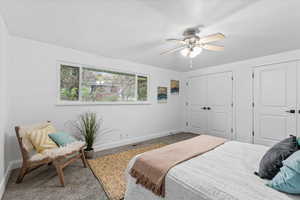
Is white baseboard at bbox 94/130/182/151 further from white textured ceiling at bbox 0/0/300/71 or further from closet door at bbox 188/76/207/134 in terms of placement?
white textured ceiling at bbox 0/0/300/71

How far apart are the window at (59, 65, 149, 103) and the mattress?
2.28 metres

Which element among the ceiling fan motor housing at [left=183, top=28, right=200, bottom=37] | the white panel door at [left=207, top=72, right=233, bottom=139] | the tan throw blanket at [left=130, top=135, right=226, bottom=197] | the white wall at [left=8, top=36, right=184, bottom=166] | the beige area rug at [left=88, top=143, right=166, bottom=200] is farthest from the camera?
the white panel door at [left=207, top=72, right=233, bottom=139]

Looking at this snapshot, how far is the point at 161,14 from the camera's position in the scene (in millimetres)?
1762

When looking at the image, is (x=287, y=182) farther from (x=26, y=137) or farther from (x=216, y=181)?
(x=26, y=137)

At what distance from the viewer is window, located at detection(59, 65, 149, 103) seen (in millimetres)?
2912

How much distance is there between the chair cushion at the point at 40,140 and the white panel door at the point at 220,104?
14.0 feet

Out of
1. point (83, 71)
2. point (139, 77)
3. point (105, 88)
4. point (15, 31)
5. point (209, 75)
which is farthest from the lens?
point (209, 75)

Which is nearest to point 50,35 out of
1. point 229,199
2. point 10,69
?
point 10,69

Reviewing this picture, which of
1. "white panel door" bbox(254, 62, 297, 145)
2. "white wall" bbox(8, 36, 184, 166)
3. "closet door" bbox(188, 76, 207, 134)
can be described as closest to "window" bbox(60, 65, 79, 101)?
"white wall" bbox(8, 36, 184, 166)

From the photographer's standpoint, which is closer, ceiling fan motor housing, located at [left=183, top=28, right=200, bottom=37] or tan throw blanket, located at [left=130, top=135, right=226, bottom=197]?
tan throw blanket, located at [left=130, top=135, right=226, bottom=197]

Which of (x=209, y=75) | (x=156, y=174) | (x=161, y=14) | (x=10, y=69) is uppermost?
(x=161, y=14)

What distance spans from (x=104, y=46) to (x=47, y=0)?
1261mm

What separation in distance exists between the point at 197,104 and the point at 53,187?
4.42 meters

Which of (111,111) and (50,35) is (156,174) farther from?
(50,35)
